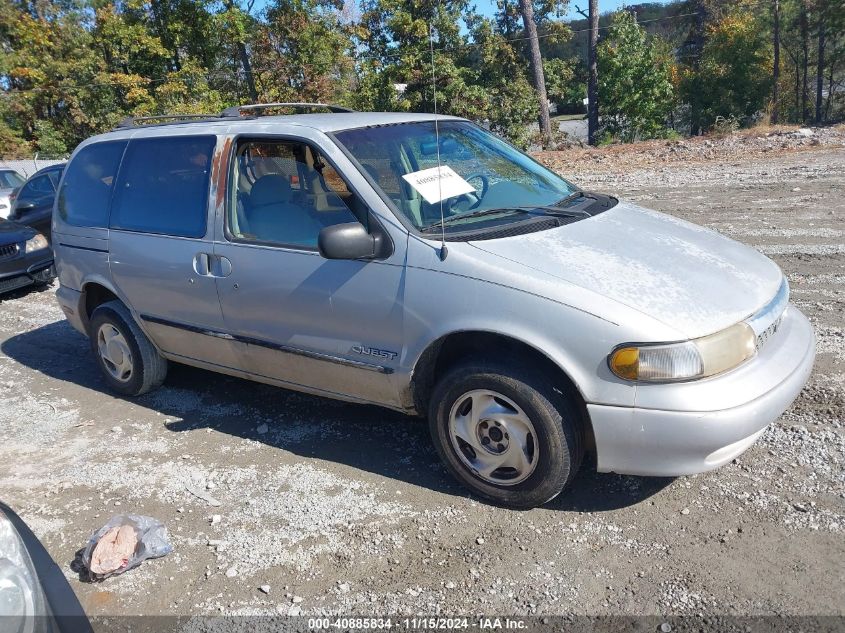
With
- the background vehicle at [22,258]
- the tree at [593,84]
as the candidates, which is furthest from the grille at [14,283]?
the tree at [593,84]

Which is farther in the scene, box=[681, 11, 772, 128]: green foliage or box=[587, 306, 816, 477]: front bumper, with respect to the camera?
box=[681, 11, 772, 128]: green foliage

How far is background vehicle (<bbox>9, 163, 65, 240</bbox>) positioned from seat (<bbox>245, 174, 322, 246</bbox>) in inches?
346

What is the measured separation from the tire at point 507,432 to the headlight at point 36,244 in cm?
762

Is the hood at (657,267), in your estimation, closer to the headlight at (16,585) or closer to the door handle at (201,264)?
the door handle at (201,264)

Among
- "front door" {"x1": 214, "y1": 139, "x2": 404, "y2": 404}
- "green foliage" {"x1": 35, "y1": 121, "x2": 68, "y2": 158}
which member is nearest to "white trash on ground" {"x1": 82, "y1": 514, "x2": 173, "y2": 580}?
"front door" {"x1": 214, "y1": 139, "x2": 404, "y2": 404}

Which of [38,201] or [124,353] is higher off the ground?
[38,201]

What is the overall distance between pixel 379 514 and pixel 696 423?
1567 mm

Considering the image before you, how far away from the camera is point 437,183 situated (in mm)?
3680

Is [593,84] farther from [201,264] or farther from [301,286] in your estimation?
[301,286]

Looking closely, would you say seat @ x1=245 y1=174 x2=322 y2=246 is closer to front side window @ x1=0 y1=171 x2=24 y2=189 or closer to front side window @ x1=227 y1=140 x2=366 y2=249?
front side window @ x1=227 y1=140 x2=366 y2=249

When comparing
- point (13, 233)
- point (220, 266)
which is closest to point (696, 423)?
point (220, 266)

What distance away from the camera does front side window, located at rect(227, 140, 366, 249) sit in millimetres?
3758

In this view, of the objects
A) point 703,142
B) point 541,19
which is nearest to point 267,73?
point 541,19

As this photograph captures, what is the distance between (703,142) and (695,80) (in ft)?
51.4
